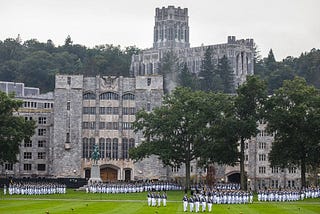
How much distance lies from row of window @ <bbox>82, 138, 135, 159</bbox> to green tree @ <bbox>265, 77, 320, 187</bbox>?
41043 mm

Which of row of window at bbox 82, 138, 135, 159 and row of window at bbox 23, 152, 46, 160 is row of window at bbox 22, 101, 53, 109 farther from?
row of window at bbox 82, 138, 135, 159

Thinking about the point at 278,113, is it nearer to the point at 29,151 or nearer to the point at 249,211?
the point at 249,211

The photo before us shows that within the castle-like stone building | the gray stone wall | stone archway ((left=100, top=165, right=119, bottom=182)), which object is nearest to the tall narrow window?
the castle-like stone building

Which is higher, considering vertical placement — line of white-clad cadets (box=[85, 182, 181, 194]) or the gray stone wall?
the gray stone wall

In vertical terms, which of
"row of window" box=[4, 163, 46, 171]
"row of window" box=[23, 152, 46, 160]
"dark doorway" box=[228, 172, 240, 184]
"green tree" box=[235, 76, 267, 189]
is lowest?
"dark doorway" box=[228, 172, 240, 184]

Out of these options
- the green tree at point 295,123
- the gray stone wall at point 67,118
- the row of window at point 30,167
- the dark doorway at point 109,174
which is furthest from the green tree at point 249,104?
the row of window at point 30,167

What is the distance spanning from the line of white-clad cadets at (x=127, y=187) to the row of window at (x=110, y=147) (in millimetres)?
21987

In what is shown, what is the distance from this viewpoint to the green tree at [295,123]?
3696 inches

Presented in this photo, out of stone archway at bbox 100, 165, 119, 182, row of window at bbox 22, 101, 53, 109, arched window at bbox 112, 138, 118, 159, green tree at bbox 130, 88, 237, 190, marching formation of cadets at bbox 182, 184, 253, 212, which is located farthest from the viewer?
row of window at bbox 22, 101, 53, 109

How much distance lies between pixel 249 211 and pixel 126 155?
71349 mm

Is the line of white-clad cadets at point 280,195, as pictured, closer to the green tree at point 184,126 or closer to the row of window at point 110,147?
the green tree at point 184,126

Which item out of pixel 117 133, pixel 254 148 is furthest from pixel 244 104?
pixel 117 133

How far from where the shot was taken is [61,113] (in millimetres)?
133125

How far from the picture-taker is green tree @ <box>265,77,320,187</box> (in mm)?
93875
